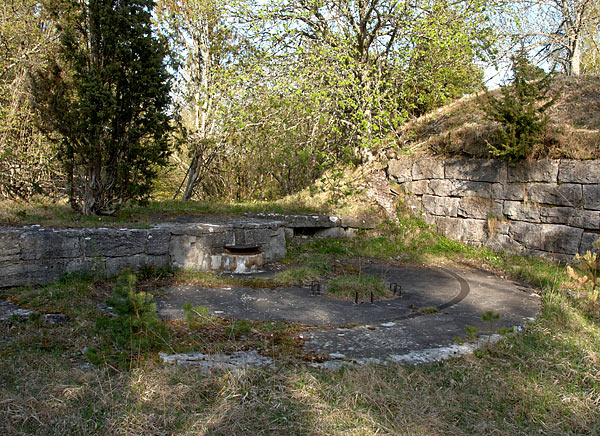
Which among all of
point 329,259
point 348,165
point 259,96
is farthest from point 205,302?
point 348,165

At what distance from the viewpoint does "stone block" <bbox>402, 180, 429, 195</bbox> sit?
9.28 meters

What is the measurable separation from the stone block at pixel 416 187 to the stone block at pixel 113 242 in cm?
572

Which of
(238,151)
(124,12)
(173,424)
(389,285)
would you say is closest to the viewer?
(173,424)

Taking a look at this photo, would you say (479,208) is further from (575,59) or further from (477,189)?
(575,59)

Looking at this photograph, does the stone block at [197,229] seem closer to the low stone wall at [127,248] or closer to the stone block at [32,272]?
the low stone wall at [127,248]

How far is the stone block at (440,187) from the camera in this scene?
346 inches

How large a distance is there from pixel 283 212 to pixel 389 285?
12.2 feet

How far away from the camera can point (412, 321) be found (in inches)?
175

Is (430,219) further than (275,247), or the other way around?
(430,219)

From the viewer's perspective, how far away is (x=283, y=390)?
9.57 feet

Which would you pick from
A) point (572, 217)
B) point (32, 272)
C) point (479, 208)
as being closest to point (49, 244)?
point (32, 272)

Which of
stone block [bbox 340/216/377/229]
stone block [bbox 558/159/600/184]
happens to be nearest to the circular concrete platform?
stone block [bbox 558/159/600/184]

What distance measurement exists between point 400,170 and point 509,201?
8.23 ft

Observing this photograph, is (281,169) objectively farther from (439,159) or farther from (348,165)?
(439,159)
